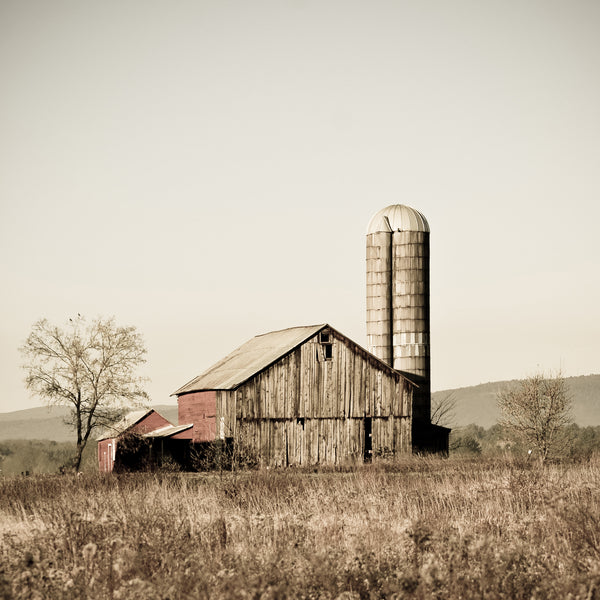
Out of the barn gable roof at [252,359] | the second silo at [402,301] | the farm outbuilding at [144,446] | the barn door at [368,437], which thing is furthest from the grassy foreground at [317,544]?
the second silo at [402,301]

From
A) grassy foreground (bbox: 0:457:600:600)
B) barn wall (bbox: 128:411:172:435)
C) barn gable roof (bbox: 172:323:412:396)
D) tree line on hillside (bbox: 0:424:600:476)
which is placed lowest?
tree line on hillside (bbox: 0:424:600:476)

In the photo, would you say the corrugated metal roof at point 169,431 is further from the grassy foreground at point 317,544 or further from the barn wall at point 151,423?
the grassy foreground at point 317,544

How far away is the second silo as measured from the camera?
41812 millimetres

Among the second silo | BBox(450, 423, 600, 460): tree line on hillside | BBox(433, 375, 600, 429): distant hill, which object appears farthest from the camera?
BBox(433, 375, 600, 429): distant hill

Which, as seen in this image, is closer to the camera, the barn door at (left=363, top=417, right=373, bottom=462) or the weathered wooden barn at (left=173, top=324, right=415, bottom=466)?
the weathered wooden barn at (left=173, top=324, right=415, bottom=466)

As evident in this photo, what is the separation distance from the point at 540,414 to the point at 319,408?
981 centimetres

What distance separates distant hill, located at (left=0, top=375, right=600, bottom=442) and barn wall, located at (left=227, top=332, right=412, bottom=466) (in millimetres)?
119206

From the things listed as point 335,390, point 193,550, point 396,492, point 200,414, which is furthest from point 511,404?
point 193,550

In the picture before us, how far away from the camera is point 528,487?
1570 centimetres

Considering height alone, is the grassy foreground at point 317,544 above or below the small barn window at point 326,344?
below

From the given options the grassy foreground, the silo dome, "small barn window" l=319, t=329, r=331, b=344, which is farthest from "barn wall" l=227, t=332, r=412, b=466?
the grassy foreground

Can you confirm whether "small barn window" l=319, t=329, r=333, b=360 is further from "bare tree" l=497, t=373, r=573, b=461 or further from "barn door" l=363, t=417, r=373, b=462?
"bare tree" l=497, t=373, r=573, b=461

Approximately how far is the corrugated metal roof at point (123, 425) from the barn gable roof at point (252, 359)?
1.88 meters

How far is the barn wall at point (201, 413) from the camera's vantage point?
36656 mm
